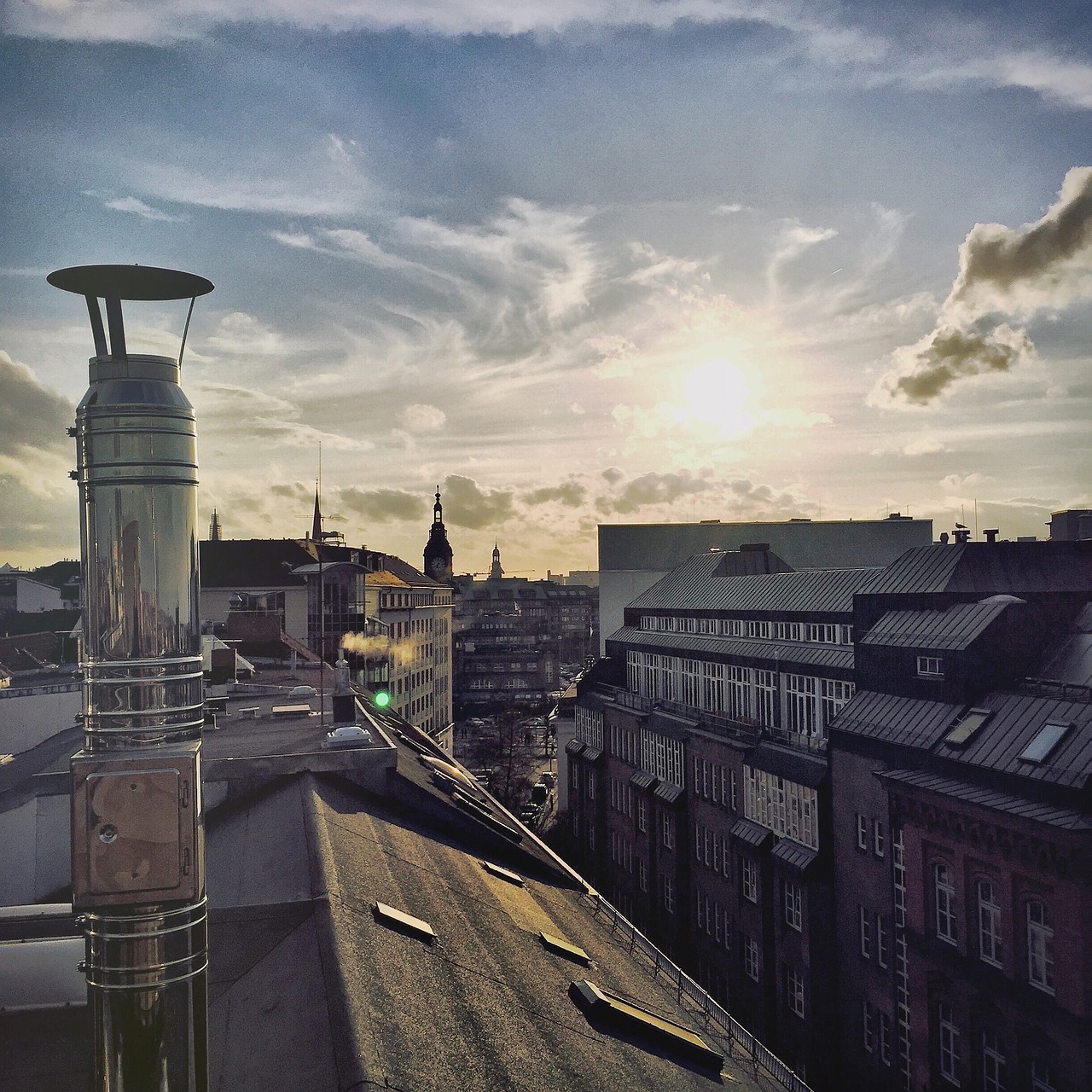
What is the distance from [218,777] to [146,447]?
1401 centimetres

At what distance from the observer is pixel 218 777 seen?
1934cm

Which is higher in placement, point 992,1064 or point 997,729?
point 997,729

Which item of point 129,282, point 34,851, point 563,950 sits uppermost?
point 129,282

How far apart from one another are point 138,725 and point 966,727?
21.0 meters

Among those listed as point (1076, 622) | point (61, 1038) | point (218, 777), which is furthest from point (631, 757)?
point (61, 1038)

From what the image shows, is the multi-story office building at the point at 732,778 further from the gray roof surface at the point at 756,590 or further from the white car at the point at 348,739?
the white car at the point at 348,739

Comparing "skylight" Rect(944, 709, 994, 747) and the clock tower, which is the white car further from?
the clock tower

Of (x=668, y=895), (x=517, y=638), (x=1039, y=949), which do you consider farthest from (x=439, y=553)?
(x=1039, y=949)

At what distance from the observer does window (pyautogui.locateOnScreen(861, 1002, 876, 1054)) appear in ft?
86.8

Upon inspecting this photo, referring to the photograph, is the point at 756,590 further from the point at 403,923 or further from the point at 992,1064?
the point at 403,923

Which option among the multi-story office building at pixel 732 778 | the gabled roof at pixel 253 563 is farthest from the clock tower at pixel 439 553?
the multi-story office building at pixel 732 778

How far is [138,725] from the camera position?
7.14 m

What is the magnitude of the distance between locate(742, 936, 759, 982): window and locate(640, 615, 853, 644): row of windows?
11.4 m

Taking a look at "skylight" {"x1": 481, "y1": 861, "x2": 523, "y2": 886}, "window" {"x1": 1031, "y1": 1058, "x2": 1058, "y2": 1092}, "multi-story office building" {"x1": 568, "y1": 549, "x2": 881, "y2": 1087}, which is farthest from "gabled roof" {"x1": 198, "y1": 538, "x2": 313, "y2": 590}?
"window" {"x1": 1031, "y1": 1058, "x2": 1058, "y2": 1092}
